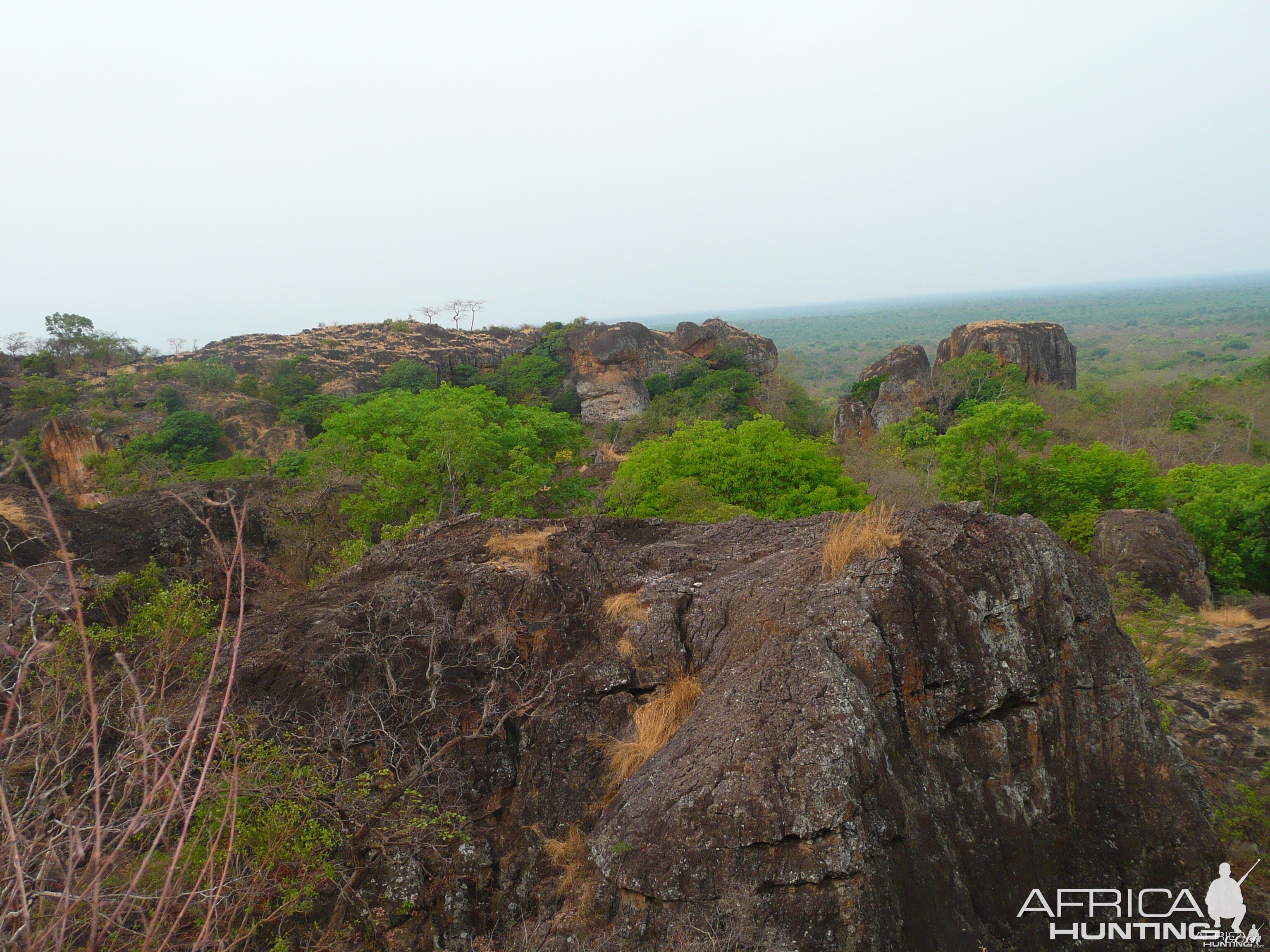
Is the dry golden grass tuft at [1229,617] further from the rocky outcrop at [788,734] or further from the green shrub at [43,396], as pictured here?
the green shrub at [43,396]

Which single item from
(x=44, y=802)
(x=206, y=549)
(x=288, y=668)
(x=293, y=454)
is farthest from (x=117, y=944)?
(x=293, y=454)

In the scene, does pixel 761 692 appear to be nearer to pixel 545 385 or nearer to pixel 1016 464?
pixel 1016 464

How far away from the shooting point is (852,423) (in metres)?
44.5

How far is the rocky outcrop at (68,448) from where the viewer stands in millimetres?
34438

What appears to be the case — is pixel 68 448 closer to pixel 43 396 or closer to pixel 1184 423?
pixel 43 396

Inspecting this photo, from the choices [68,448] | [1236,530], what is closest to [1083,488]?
[1236,530]

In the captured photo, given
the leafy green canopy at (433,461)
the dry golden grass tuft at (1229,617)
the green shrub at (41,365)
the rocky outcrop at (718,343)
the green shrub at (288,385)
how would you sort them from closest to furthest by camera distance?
the dry golden grass tuft at (1229,617) < the leafy green canopy at (433,461) < the green shrub at (288,385) < the green shrub at (41,365) < the rocky outcrop at (718,343)

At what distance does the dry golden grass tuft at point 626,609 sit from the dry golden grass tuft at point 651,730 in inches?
45.0

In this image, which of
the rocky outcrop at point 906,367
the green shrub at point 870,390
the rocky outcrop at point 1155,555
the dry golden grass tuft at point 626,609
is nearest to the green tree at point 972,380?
the rocky outcrop at point 906,367

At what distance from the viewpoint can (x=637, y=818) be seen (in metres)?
5.97

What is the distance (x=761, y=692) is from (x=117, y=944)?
516cm

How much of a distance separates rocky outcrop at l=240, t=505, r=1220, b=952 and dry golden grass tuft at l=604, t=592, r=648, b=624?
0.07 meters

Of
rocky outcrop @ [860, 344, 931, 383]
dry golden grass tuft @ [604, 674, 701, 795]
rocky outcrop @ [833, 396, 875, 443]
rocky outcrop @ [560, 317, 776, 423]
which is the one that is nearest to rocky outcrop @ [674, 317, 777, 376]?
rocky outcrop @ [560, 317, 776, 423]

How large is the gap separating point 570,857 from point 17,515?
17.4 m
